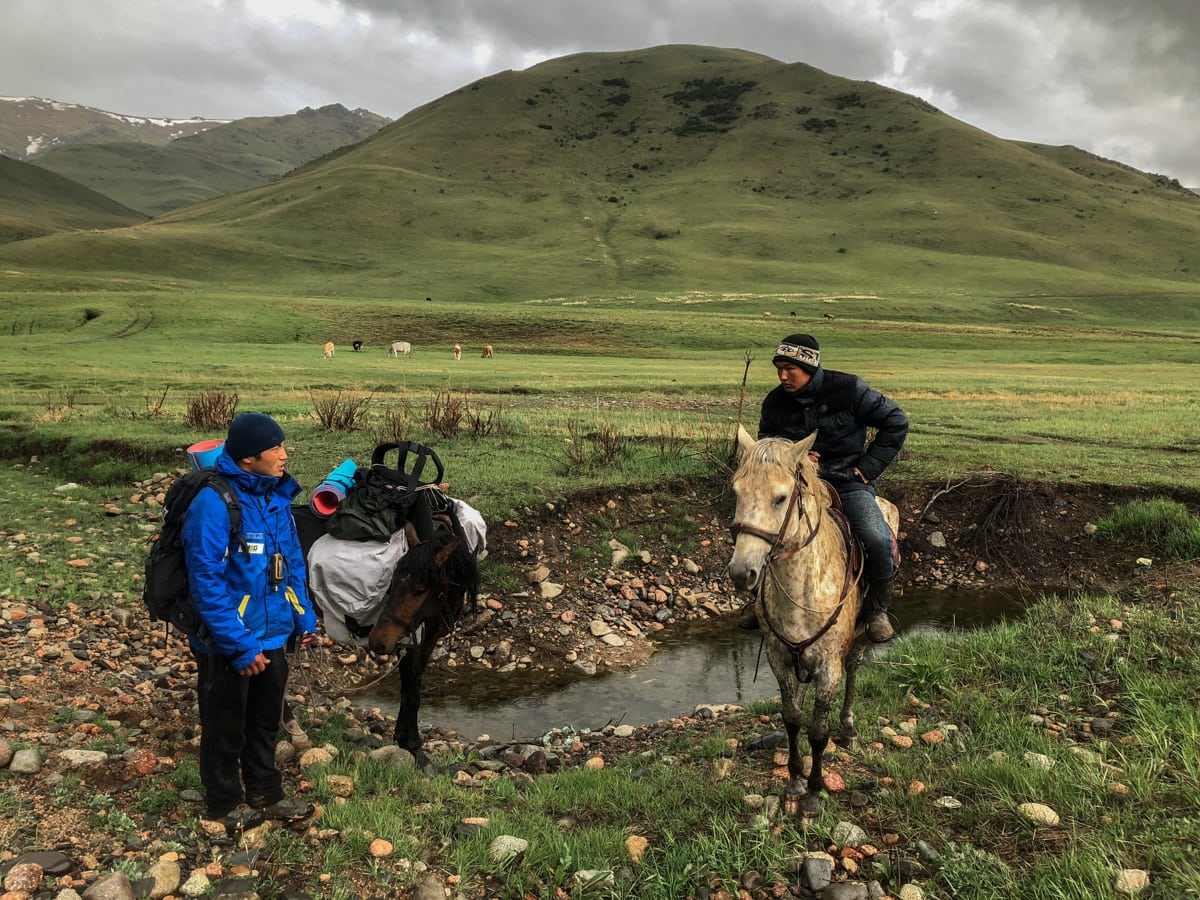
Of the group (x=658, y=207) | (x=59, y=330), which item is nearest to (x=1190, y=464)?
(x=59, y=330)

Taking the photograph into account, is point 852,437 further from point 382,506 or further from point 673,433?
point 673,433

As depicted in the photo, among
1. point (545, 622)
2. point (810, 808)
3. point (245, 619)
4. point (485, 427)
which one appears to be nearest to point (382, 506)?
point (245, 619)

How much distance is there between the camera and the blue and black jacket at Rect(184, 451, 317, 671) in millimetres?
4062

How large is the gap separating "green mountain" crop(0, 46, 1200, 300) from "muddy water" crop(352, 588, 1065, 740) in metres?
81.7

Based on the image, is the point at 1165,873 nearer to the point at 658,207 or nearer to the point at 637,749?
the point at 637,749

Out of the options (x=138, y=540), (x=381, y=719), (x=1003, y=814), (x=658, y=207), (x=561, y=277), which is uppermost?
(x=658, y=207)

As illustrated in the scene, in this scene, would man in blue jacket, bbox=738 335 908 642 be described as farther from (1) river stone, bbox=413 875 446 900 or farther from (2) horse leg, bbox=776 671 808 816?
(1) river stone, bbox=413 875 446 900

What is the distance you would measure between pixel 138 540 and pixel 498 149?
200955mm

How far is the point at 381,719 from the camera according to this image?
688 cm

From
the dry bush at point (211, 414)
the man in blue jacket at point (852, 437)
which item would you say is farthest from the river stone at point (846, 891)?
the dry bush at point (211, 414)

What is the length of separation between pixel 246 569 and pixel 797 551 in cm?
380

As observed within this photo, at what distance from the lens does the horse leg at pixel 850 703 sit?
5777mm

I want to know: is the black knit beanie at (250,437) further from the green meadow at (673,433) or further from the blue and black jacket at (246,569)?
the green meadow at (673,433)

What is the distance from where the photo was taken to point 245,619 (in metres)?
4.35
